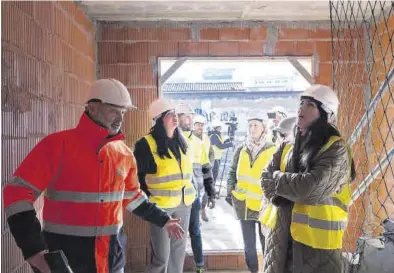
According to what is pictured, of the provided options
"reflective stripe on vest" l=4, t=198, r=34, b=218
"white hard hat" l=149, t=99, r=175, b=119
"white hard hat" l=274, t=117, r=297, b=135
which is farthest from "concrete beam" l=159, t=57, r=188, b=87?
"reflective stripe on vest" l=4, t=198, r=34, b=218

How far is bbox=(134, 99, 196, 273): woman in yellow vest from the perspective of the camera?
12.5ft

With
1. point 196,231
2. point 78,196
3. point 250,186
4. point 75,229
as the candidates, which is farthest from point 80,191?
point 250,186

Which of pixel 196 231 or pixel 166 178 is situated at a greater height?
pixel 166 178

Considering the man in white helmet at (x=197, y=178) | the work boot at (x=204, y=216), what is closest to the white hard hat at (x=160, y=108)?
the man in white helmet at (x=197, y=178)

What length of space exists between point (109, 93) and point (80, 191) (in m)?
0.43

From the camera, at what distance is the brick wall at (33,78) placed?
219cm

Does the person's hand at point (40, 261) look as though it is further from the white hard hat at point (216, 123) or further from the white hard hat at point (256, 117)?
the white hard hat at point (216, 123)

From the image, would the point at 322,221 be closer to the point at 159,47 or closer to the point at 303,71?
the point at 303,71

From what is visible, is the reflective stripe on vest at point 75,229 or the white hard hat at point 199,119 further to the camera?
the white hard hat at point 199,119

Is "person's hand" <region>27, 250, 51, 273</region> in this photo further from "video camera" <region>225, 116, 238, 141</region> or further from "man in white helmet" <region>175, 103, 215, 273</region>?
"video camera" <region>225, 116, 238, 141</region>

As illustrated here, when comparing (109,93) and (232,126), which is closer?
(109,93)

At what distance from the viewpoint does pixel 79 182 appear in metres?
2.04

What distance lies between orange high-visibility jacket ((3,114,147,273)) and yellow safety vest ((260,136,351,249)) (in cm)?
90

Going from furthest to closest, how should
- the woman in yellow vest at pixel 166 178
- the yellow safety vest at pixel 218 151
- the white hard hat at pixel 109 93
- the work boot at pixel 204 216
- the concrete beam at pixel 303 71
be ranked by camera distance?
the work boot at pixel 204 216, the yellow safety vest at pixel 218 151, the concrete beam at pixel 303 71, the woman in yellow vest at pixel 166 178, the white hard hat at pixel 109 93
